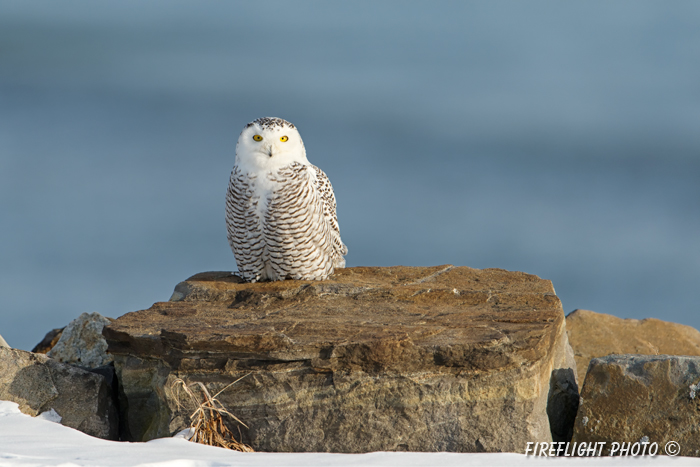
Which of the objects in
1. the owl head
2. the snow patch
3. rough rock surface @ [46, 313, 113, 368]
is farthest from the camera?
rough rock surface @ [46, 313, 113, 368]

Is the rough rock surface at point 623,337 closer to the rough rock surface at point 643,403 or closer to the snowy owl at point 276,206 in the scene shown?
the rough rock surface at point 643,403

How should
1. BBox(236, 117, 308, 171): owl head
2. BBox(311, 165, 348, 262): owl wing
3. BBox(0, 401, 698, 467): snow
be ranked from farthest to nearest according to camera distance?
BBox(311, 165, 348, 262): owl wing < BBox(236, 117, 308, 171): owl head < BBox(0, 401, 698, 467): snow

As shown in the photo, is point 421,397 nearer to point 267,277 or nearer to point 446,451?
point 446,451

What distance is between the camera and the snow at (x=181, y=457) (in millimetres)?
3736

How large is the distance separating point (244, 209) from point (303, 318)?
3.11 ft

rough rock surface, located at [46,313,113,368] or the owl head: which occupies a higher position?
the owl head

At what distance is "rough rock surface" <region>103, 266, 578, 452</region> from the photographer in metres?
4.25

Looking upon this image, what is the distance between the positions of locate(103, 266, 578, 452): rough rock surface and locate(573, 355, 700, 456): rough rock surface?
0.94ft

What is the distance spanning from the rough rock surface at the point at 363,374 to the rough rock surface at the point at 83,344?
117cm

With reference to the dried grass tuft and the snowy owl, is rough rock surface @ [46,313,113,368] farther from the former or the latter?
the dried grass tuft

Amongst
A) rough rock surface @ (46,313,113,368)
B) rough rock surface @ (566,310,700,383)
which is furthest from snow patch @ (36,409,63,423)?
rough rock surface @ (566,310,700,383)

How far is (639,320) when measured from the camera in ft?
26.6

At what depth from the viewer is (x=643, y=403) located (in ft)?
14.7

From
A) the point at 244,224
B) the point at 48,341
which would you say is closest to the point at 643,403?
the point at 244,224
